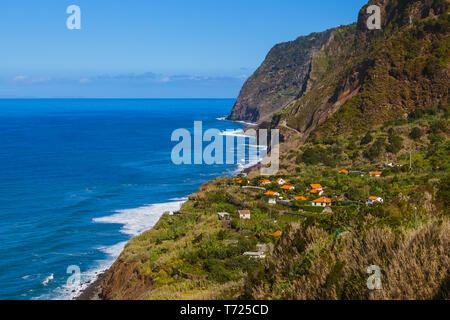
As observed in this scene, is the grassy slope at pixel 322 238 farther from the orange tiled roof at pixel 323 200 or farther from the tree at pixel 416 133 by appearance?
the orange tiled roof at pixel 323 200

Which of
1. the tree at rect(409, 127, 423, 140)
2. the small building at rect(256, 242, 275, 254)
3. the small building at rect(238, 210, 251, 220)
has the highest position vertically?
the tree at rect(409, 127, 423, 140)

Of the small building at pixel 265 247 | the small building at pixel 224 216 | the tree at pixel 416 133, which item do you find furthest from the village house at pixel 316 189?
the tree at pixel 416 133

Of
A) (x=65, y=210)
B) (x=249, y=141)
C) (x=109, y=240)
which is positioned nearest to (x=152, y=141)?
(x=249, y=141)

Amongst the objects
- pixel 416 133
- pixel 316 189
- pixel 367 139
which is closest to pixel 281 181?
pixel 316 189

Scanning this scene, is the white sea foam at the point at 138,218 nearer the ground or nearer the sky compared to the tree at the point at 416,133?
nearer the ground

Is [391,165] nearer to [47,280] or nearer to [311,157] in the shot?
[311,157]

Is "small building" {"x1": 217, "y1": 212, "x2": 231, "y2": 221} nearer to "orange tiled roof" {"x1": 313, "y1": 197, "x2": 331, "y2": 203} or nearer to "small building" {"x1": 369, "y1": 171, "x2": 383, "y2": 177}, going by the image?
"orange tiled roof" {"x1": 313, "y1": 197, "x2": 331, "y2": 203}

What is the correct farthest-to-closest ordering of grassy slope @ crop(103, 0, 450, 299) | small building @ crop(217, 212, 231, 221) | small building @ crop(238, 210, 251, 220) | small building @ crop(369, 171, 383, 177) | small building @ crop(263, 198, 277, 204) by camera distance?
small building @ crop(369, 171, 383, 177) < small building @ crop(263, 198, 277, 204) < small building @ crop(217, 212, 231, 221) < small building @ crop(238, 210, 251, 220) < grassy slope @ crop(103, 0, 450, 299)

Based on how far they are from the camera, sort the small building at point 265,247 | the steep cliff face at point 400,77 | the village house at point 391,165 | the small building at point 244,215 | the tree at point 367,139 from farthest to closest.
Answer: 1. the steep cliff face at point 400,77
2. the tree at point 367,139
3. the village house at point 391,165
4. the small building at point 244,215
5. the small building at point 265,247

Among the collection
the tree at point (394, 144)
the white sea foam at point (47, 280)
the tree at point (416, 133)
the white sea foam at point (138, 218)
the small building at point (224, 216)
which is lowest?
the white sea foam at point (47, 280)

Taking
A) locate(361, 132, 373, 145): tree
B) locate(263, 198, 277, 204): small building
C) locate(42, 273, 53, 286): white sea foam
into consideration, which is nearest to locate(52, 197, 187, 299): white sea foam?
locate(42, 273, 53, 286): white sea foam

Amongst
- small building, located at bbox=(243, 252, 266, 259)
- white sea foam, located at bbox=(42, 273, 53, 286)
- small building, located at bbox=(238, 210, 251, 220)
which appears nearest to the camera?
small building, located at bbox=(243, 252, 266, 259)

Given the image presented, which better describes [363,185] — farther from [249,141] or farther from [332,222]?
[249,141]
